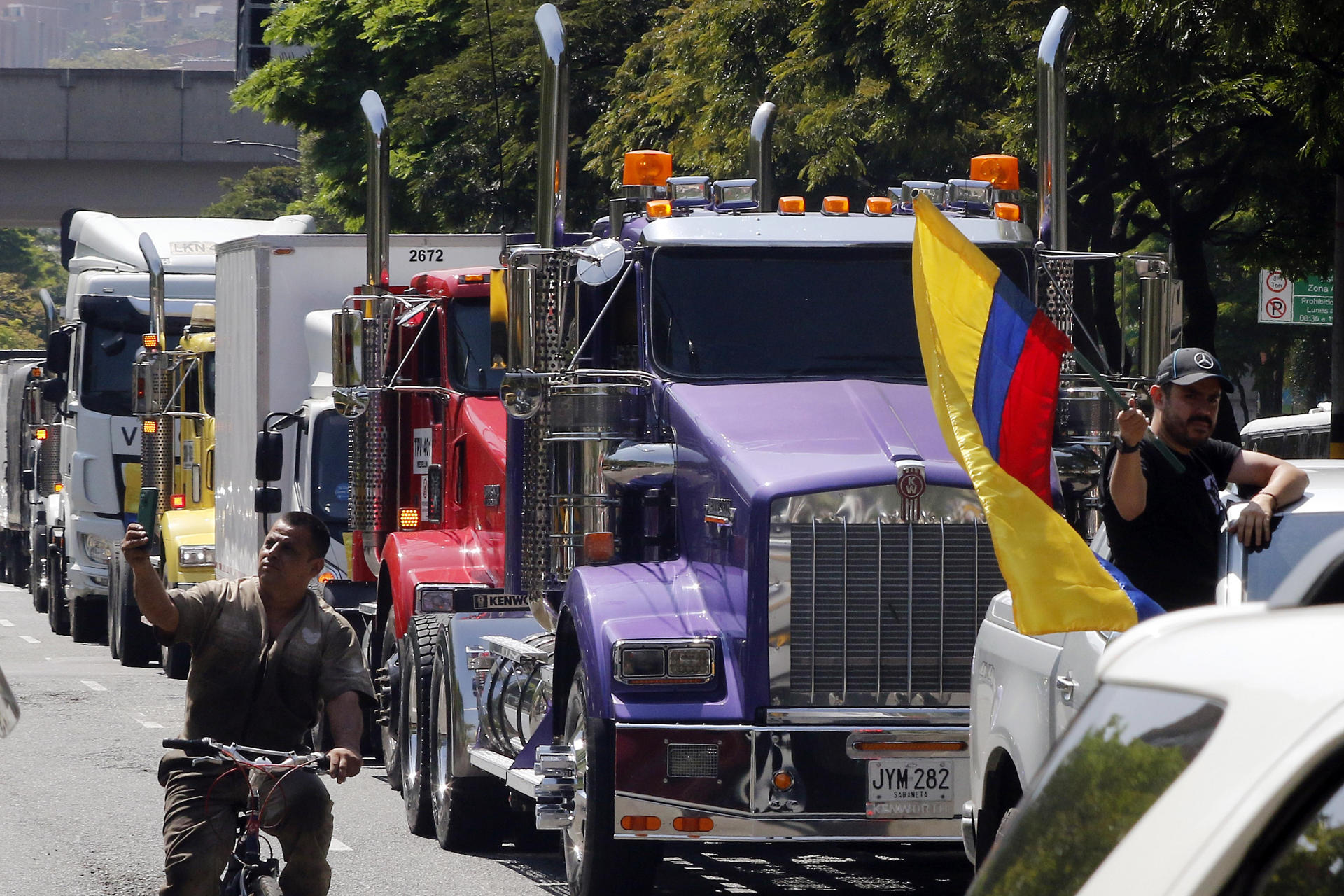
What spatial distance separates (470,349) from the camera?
12305mm

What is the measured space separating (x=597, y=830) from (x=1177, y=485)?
2.66m

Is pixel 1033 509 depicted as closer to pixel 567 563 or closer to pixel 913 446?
pixel 913 446

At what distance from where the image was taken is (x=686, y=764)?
789 centimetres

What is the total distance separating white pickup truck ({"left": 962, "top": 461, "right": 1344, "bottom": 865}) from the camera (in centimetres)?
593

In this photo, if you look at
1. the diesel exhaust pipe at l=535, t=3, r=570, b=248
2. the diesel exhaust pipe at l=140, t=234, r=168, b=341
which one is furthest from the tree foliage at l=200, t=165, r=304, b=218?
the diesel exhaust pipe at l=535, t=3, r=570, b=248

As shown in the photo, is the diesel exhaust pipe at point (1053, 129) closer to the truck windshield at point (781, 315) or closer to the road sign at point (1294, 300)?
the truck windshield at point (781, 315)

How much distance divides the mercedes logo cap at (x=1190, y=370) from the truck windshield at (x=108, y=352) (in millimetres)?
A: 17647

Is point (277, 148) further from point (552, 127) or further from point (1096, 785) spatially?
point (1096, 785)

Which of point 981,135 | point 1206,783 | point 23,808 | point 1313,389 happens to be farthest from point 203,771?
point 1313,389

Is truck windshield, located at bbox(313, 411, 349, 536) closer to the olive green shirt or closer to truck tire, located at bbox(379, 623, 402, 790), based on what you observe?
truck tire, located at bbox(379, 623, 402, 790)

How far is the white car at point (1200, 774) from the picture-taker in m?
2.12

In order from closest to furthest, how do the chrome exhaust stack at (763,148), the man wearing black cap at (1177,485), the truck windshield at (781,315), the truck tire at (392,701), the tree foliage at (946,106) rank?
the man wearing black cap at (1177,485)
the truck windshield at (781,315)
the truck tire at (392,701)
the chrome exhaust stack at (763,148)
the tree foliage at (946,106)

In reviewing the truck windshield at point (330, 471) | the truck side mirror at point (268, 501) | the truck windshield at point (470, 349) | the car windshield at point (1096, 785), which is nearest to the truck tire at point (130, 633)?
the truck side mirror at point (268, 501)

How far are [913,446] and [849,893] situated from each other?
2386mm
